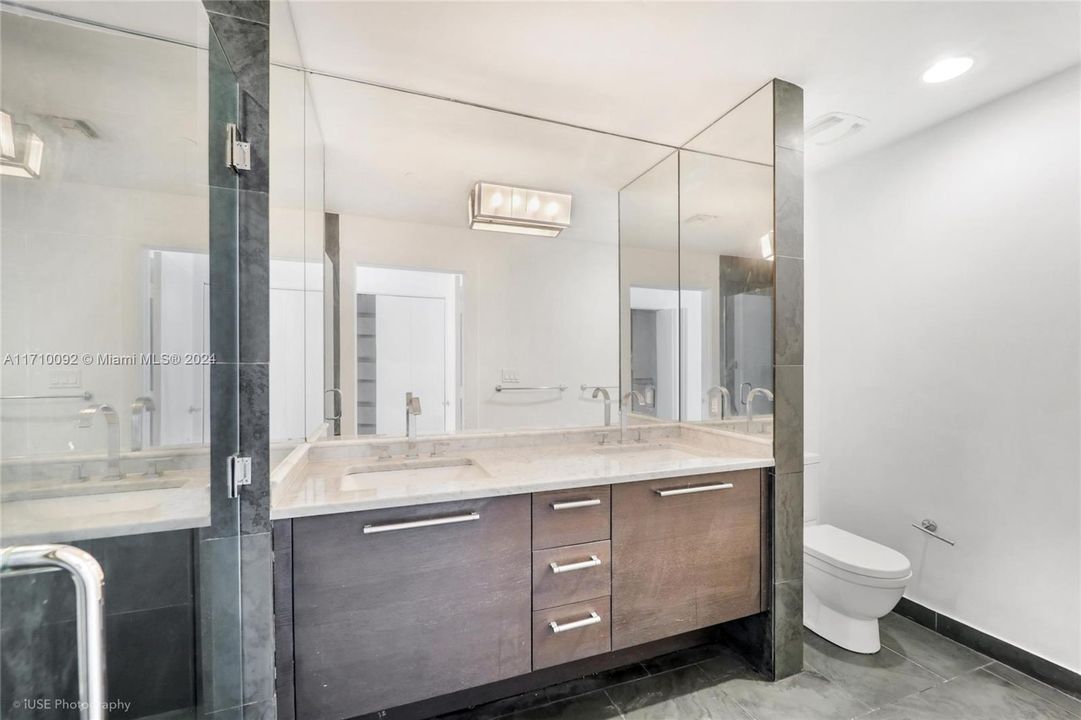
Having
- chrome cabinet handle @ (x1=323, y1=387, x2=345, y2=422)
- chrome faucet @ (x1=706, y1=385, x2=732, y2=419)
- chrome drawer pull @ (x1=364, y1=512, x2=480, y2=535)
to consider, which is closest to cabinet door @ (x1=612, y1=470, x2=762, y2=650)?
chrome faucet @ (x1=706, y1=385, x2=732, y2=419)

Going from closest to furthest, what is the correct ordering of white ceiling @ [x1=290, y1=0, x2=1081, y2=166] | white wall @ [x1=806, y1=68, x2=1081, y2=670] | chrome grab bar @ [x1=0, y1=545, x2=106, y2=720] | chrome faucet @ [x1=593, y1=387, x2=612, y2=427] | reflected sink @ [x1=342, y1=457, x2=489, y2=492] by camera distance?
chrome grab bar @ [x1=0, y1=545, x2=106, y2=720], white ceiling @ [x1=290, y1=0, x2=1081, y2=166], reflected sink @ [x1=342, y1=457, x2=489, y2=492], white wall @ [x1=806, y1=68, x2=1081, y2=670], chrome faucet @ [x1=593, y1=387, x2=612, y2=427]

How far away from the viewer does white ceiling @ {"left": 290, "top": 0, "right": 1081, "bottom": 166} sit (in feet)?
4.90

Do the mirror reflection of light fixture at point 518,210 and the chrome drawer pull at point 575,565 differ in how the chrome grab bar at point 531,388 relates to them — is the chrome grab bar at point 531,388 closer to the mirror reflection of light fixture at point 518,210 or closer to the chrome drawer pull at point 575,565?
the mirror reflection of light fixture at point 518,210

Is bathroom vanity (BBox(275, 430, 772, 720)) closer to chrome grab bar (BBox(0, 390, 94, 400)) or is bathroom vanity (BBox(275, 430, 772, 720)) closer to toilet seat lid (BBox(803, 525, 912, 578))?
toilet seat lid (BBox(803, 525, 912, 578))

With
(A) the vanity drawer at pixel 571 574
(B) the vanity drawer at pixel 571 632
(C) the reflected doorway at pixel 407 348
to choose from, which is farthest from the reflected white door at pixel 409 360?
(B) the vanity drawer at pixel 571 632

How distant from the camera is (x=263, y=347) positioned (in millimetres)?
1229

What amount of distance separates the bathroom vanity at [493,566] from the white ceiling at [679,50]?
5.07ft

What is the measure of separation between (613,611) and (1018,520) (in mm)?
1814

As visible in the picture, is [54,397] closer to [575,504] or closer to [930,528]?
[575,504]

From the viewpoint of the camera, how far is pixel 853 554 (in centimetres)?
209

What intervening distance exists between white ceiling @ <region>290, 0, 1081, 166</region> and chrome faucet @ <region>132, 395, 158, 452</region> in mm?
1325

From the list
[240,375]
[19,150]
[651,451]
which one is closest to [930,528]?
[651,451]

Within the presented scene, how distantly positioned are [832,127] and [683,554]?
219 cm

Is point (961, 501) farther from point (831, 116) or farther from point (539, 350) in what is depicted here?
point (539, 350)
